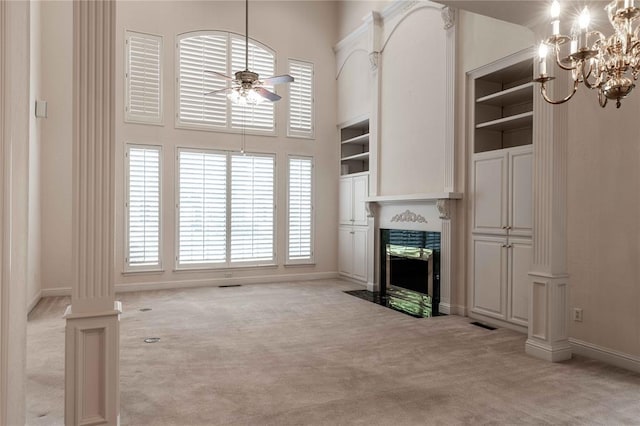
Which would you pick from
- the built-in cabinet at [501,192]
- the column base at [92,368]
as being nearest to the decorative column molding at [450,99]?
the built-in cabinet at [501,192]

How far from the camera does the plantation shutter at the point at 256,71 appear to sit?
780 centimetres

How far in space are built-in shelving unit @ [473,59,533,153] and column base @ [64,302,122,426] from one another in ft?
14.9

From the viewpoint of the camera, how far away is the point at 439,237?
19.1ft

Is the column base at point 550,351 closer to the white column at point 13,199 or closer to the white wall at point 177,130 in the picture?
the white column at point 13,199

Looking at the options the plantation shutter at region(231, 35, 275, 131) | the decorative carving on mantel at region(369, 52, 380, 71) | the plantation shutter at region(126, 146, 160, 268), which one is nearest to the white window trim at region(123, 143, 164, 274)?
the plantation shutter at region(126, 146, 160, 268)

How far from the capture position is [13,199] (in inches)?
75.1

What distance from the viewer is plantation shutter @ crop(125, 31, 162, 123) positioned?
704 cm

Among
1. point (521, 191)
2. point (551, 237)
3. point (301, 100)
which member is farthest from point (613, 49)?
point (301, 100)

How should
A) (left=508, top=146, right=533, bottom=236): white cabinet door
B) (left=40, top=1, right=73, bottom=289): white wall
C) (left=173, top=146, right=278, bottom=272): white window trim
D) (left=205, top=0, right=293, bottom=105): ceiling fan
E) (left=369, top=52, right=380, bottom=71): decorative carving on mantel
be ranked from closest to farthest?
1. (left=508, top=146, right=533, bottom=236): white cabinet door
2. (left=205, top=0, right=293, bottom=105): ceiling fan
3. (left=40, top=1, right=73, bottom=289): white wall
4. (left=369, top=52, right=380, bottom=71): decorative carving on mantel
5. (left=173, top=146, right=278, bottom=272): white window trim

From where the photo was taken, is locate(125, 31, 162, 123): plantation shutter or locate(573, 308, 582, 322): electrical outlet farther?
locate(125, 31, 162, 123): plantation shutter

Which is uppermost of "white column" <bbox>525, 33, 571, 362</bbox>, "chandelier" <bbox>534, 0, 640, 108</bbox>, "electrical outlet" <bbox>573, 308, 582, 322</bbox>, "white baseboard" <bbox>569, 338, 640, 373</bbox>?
"chandelier" <bbox>534, 0, 640, 108</bbox>

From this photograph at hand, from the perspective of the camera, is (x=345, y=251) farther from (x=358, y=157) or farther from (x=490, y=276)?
(x=490, y=276)

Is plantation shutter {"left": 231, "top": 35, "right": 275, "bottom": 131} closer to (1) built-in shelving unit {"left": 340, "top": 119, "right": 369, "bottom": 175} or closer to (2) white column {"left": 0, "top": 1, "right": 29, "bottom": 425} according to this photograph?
(1) built-in shelving unit {"left": 340, "top": 119, "right": 369, "bottom": 175}

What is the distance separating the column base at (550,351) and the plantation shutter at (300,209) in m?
4.90
